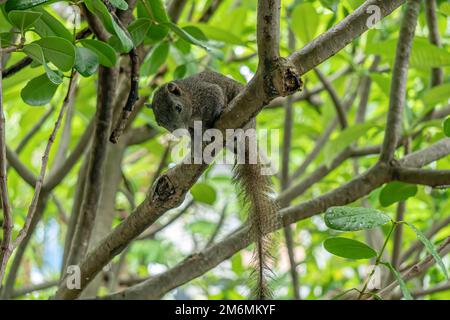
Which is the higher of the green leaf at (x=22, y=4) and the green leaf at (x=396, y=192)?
the green leaf at (x=22, y=4)

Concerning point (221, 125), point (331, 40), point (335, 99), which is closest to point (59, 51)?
point (221, 125)

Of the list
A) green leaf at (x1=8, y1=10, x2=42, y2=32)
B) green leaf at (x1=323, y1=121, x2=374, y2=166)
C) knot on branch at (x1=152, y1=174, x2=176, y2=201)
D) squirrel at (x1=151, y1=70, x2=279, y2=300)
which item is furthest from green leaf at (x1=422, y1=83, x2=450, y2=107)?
green leaf at (x1=8, y1=10, x2=42, y2=32)

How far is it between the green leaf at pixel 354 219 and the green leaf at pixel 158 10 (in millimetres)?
592

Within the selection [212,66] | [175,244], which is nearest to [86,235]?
[212,66]

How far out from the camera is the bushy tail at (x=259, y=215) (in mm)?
1539

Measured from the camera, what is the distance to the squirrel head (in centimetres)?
210

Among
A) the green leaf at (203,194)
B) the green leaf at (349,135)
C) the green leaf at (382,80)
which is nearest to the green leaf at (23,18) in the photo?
the green leaf at (203,194)

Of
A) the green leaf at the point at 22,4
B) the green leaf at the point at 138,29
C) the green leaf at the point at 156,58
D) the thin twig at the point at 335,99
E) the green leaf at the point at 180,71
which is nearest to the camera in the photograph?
the green leaf at the point at 22,4

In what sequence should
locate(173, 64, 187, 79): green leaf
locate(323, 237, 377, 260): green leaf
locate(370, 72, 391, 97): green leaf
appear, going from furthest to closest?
1. locate(370, 72, 391, 97): green leaf
2. locate(173, 64, 187, 79): green leaf
3. locate(323, 237, 377, 260): green leaf

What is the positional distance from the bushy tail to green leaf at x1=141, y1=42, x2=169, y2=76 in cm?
35

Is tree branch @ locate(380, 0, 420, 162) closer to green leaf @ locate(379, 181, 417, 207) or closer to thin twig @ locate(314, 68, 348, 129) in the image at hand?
green leaf @ locate(379, 181, 417, 207)

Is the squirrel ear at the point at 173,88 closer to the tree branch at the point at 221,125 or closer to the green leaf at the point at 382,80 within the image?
the green leaf at the point at 382,80

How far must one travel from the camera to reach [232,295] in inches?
98.0

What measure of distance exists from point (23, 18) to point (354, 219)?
68 centimetres
